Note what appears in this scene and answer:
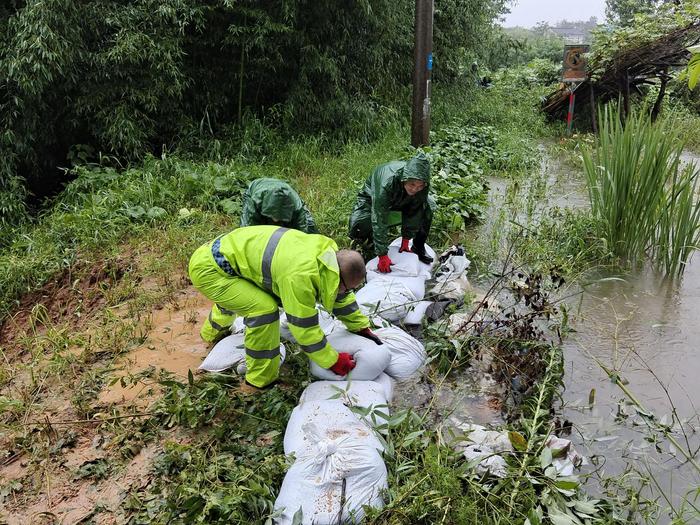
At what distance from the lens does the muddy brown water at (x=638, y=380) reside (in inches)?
88.8

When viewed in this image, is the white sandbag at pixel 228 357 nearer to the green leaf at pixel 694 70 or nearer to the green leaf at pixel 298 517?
the green leaf at pixel 298 517

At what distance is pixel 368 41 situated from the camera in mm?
7414

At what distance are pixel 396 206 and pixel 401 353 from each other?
1.42 meters

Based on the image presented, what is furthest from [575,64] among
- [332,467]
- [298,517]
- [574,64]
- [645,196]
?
[298,517]

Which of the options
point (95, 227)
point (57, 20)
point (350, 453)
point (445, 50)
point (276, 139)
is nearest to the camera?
point (350, 453)


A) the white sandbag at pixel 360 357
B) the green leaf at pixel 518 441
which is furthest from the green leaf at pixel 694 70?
the white sandbag at pixel 360 357

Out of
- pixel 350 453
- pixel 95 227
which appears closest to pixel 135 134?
pixel 95 227

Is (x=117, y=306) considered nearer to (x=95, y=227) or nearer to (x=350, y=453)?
(x=95, y=227)

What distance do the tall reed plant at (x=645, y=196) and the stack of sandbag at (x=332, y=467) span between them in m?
2.86

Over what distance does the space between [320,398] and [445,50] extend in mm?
9121

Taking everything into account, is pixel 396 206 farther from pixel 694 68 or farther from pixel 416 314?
pixel 694 68

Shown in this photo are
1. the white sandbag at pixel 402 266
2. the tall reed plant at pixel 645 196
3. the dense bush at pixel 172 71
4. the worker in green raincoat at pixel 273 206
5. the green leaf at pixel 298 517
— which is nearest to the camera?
the green leaf at pixel 298 517

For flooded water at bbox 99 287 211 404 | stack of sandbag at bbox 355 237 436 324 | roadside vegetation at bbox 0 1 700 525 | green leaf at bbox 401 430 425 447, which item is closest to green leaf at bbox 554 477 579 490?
roadside vegetation at bbox 0 1 700 525

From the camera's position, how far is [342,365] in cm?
241
